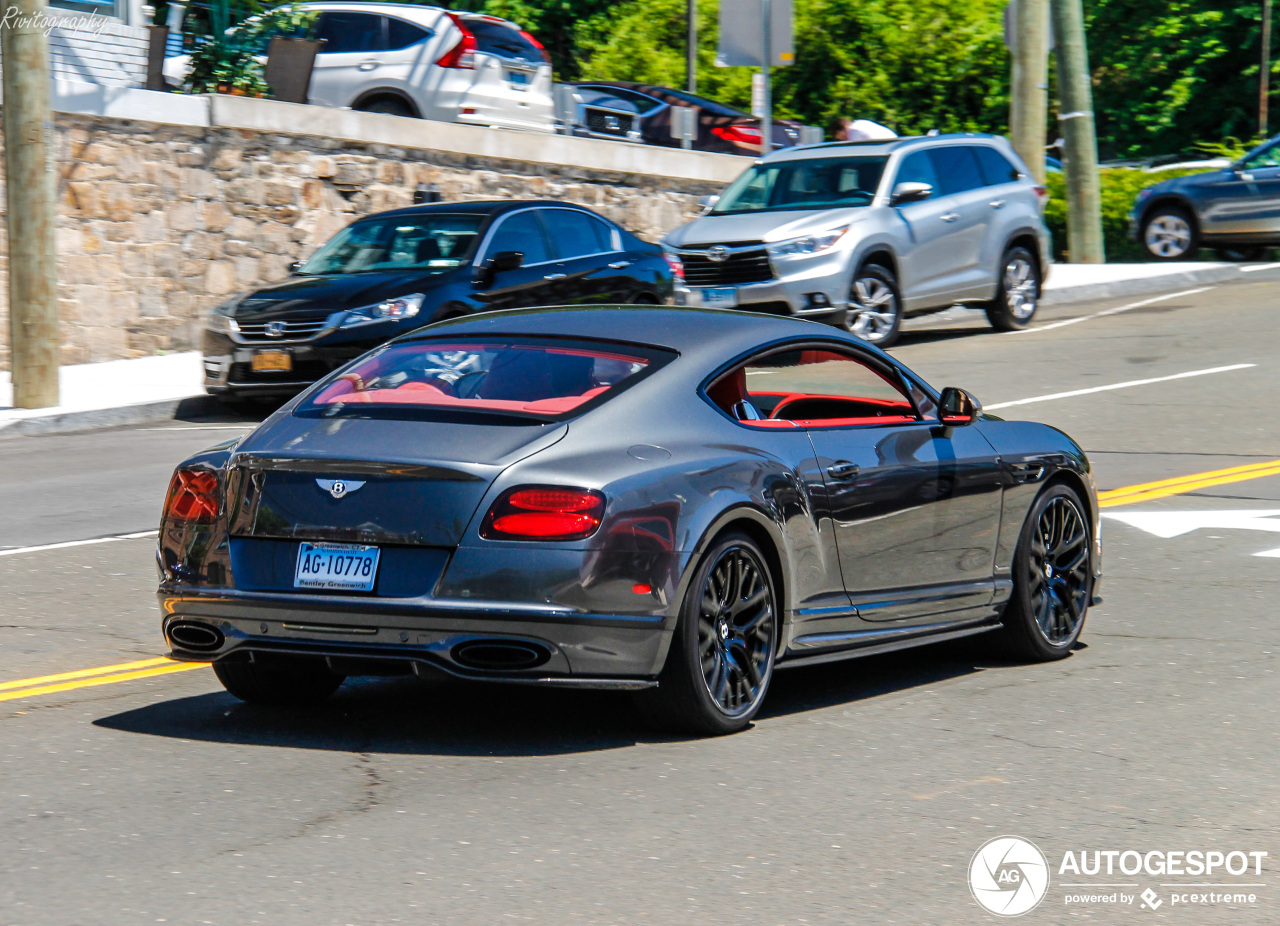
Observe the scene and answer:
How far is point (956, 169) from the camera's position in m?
19.8

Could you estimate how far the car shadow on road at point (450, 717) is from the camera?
592 cm

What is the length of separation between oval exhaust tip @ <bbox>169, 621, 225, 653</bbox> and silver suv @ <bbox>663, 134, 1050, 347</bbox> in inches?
469

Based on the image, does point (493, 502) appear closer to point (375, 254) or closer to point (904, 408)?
point (904, 408)

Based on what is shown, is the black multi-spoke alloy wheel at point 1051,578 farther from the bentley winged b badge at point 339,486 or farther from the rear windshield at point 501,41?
the rear windshield at point 501,41

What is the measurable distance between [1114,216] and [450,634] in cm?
2582

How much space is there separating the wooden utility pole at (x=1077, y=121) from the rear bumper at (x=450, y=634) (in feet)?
71.2

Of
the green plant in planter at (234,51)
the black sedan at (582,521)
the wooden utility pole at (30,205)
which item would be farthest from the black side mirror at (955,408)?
the green plant in planter at (234,51)

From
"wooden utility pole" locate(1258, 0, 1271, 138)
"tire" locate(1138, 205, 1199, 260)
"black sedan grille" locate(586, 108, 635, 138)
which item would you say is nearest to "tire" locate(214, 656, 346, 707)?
"tire" locate(1138, 205, 1199, 260)

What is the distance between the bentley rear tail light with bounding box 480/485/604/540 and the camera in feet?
18.1

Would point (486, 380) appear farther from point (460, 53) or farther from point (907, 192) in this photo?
point (460, 53)

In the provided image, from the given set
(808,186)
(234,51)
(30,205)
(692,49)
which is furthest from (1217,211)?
(692,49)

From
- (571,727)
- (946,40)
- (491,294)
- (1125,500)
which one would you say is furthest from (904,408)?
(946,40)

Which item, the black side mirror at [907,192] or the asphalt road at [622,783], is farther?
the black side mirror at [907,192]

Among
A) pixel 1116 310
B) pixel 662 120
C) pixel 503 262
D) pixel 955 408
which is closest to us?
pixel 955 408
